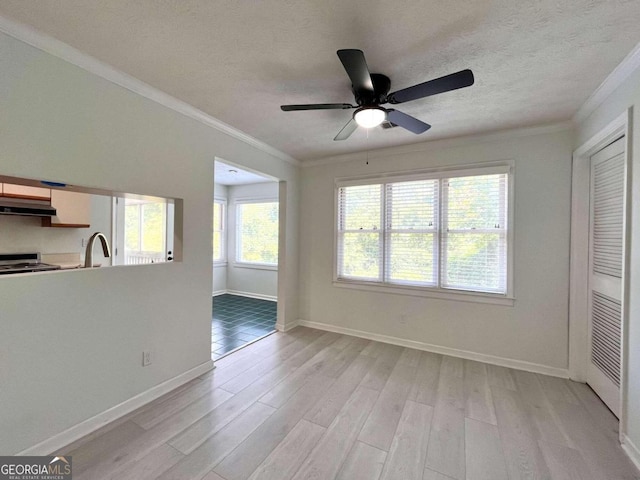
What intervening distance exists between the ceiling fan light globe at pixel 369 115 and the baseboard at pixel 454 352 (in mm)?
2693

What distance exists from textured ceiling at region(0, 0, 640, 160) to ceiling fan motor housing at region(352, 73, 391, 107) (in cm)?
6

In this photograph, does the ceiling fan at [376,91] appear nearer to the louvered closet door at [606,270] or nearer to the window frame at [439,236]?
the window frame at [439,236]

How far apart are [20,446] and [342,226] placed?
344cm

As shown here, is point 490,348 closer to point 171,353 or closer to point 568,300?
point 568,300

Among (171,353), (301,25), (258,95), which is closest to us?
(301,25)

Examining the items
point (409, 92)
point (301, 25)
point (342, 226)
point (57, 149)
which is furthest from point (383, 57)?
point (342, 226)

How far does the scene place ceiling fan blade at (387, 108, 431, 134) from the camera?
204 centimetres

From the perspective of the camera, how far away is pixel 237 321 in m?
4.34

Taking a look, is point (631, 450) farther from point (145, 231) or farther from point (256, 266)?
point (145, 231)

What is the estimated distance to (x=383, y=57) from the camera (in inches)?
68.5

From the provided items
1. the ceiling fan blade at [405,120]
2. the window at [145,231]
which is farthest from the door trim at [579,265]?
the window at [145,231]

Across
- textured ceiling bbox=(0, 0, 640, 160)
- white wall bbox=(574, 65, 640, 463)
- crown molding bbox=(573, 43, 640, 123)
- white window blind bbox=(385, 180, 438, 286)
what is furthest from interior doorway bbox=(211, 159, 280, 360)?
crown molding bbox=(573, 43, 640, 123)

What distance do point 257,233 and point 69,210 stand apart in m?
3.14

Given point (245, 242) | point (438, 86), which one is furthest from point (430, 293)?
point (245, 242)
